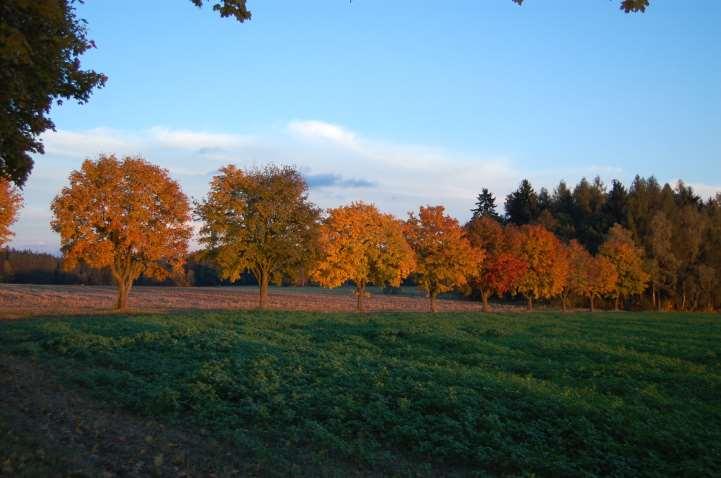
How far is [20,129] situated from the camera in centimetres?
1288

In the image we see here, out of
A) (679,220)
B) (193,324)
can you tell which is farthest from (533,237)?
(193,324)

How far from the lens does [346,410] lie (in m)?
11.5

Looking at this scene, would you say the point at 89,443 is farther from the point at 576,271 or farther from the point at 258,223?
the point at 576,271

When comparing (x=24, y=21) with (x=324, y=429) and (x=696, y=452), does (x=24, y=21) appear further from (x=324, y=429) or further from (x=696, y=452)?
(x=696, y=452)

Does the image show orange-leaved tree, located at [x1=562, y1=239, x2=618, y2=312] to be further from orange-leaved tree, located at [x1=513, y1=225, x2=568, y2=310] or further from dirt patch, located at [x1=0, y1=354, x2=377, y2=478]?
dirt patch, located at [x1=0, y1=354, x2=377, y2=478]

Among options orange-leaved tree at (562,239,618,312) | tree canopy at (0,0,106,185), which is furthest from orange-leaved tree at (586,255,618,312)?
tree canopy at (0,0,106,185)

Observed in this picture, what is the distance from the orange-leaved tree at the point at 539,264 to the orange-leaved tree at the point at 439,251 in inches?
431

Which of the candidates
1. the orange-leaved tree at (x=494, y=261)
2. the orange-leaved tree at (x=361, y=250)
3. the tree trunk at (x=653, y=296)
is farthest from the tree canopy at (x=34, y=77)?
the tree trunk at (x=653, y=296)

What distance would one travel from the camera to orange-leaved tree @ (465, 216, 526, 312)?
2372 inches

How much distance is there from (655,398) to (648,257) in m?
79.8

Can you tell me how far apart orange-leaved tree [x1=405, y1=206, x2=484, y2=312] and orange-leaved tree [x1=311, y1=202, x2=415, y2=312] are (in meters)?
4.17

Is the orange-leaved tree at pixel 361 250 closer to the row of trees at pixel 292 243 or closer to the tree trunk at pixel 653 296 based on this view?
the row of trees at pixel 292 243

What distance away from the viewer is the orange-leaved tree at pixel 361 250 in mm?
46125

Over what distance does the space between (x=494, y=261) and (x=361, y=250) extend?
1922cm
